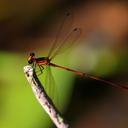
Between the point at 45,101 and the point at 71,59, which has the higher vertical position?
the point at 71,59

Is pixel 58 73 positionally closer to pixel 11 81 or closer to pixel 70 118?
pixel 11 81

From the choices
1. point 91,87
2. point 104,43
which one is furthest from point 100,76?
point 104,43

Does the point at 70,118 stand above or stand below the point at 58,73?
below

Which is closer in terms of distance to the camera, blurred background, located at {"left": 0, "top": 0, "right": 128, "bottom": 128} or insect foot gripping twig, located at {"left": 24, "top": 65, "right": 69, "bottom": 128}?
insect foot gripping twig, located at {"left": 24, "top": 65, "right": 69, "bottom": 128}

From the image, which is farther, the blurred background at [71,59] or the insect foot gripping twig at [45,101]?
the blurred background at [71,59]
